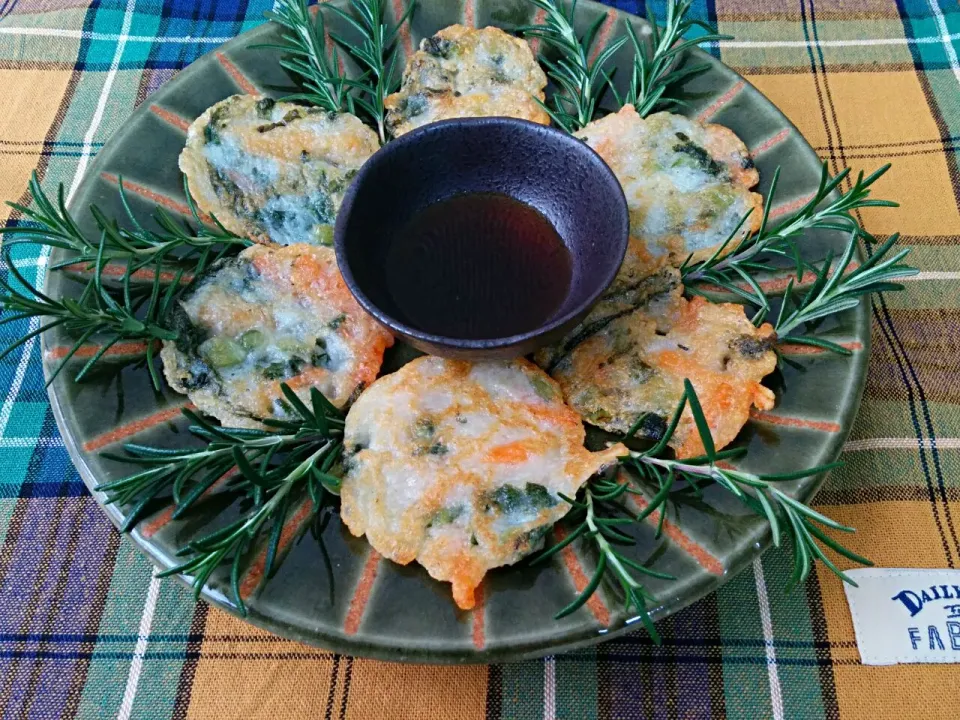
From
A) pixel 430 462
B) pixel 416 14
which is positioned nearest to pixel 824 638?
pixel 430 462

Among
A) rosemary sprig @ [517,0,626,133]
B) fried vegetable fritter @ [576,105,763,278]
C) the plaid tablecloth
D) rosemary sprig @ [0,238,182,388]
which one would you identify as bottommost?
the plaid tablecloth

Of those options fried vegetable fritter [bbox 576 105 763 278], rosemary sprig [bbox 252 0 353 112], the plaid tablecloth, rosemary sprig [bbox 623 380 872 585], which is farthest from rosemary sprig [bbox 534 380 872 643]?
rosemary sprig [bbox 252 0 353 112]

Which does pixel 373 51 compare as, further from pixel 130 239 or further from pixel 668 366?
pixel 668 366

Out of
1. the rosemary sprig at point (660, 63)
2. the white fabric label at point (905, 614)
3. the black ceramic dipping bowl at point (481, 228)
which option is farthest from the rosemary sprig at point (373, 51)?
the white fabric label at point (905, 614)

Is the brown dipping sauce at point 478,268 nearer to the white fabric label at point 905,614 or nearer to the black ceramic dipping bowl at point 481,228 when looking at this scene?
the black ceramic dipping bowl at point 481,228

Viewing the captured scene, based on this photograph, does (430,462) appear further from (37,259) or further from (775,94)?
(775,94)

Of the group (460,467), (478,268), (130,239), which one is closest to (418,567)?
A: (460,467)

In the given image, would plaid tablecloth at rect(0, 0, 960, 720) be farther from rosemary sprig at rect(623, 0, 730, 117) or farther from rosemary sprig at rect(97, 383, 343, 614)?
rosemary sprig at rect(623, 0, 730, 117)
